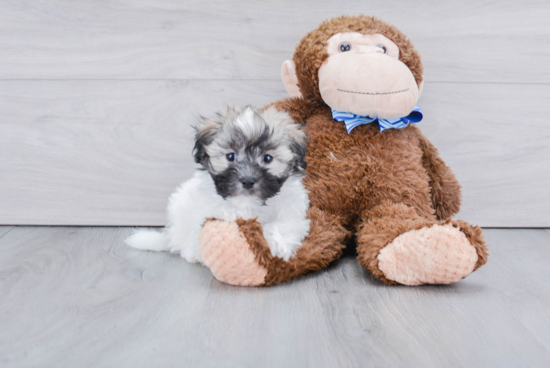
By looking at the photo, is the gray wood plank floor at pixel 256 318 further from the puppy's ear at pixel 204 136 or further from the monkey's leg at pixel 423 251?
the puppy's ear at pixel 204 136

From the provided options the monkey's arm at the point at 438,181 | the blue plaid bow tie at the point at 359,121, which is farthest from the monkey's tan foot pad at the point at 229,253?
the monkey's arm at the point at 438,181

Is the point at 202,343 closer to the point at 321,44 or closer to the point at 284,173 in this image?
the point at 284,173

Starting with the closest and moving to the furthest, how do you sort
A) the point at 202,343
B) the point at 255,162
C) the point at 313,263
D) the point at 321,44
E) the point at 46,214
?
1. the point at 202,343
2. the point at 255,162
3. the point at 313,263
4. the point at 321,44
5. the point at 46,214

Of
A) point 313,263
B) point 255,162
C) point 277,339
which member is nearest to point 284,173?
point 255,162

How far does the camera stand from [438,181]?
1582 mm

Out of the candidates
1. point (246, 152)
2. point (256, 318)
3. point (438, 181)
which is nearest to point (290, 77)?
point (246, 152)

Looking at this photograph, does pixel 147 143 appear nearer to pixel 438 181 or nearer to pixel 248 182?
pixel 248 182

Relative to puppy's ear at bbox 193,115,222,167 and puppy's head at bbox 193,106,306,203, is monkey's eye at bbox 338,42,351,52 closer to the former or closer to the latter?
puppy's head at bbox 193,106,306,203

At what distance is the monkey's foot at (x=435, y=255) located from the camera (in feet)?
3.71

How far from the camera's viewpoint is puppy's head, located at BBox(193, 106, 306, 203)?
1129 mm

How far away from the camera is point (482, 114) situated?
1.78 meters

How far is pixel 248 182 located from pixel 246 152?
89 millimetres

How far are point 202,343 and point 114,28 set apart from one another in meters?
1.28

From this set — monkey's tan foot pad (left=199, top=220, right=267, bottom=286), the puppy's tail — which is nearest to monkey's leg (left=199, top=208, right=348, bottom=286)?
monkey's tan foot pad (left=199, top=220, right=267, bottom=286)
